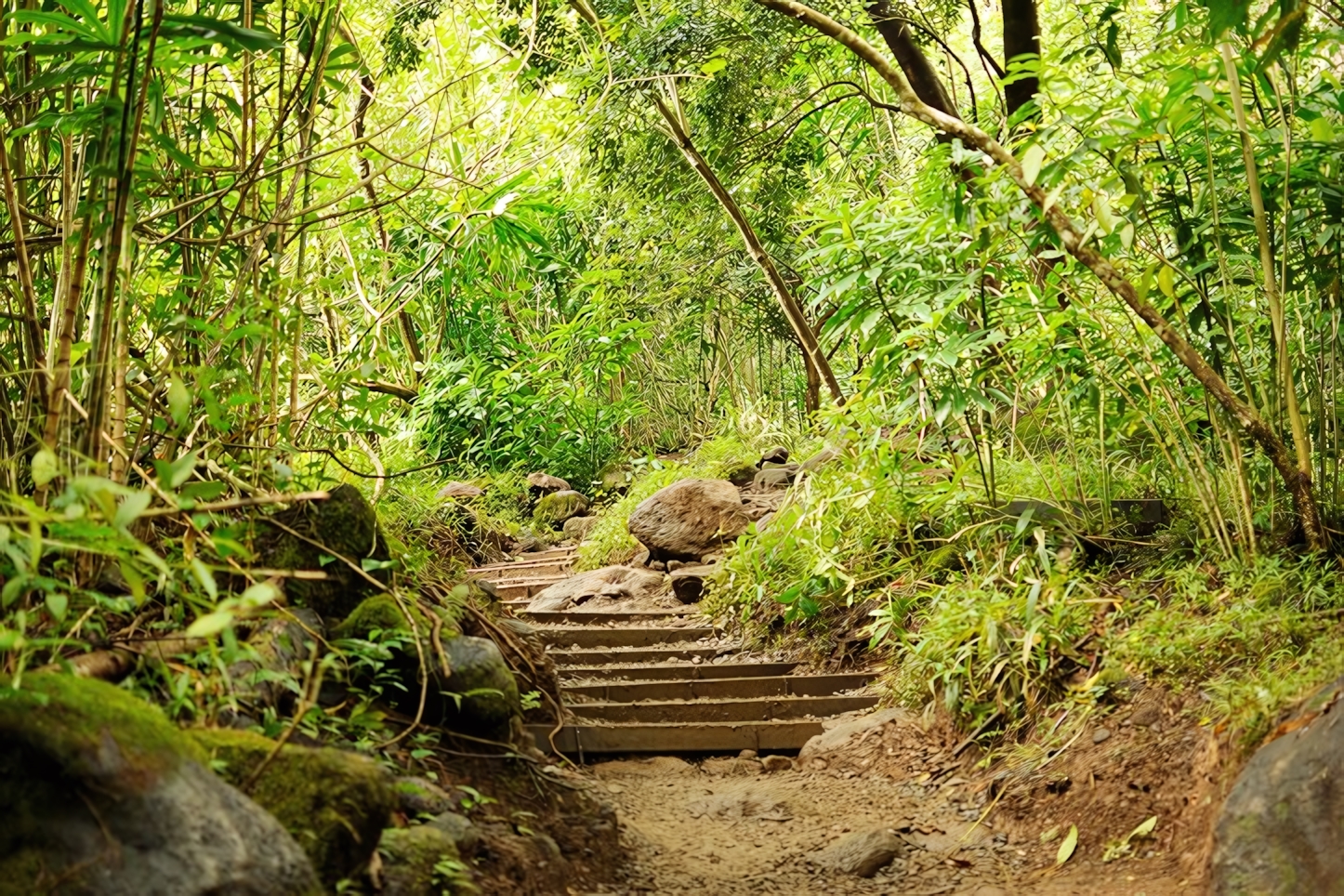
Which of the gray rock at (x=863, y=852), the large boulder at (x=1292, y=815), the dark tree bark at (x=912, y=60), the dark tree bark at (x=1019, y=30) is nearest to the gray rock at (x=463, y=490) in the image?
the dark tree bark at (x=912, y=60)

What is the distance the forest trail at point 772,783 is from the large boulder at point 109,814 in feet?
4.87

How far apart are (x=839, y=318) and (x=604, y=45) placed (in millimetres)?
2303

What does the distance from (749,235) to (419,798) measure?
541 centimetres

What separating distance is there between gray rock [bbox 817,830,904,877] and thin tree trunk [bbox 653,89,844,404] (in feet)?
12.6

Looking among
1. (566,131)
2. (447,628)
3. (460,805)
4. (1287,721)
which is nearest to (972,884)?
(1287,721)

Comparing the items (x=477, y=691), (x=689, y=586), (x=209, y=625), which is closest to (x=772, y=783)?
(x=477, y=691)

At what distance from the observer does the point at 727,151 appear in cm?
629

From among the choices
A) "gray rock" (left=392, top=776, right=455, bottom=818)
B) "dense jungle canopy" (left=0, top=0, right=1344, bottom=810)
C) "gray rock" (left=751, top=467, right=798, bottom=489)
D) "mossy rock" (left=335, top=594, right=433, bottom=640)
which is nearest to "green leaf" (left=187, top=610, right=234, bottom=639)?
"dense jungle canopy" (left=0, top=0, right=1344, bottom=810)

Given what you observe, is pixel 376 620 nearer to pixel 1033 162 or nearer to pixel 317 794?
pixel 317 794

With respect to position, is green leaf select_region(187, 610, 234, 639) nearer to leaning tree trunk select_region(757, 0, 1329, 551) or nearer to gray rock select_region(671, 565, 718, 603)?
leaning tree trunk select_region(757, 0, 1329, 551)

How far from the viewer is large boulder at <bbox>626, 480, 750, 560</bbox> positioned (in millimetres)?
7703

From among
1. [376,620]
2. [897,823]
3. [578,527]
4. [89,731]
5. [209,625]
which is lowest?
[578,527]

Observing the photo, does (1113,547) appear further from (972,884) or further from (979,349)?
(972,884)

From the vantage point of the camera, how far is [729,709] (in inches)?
197
